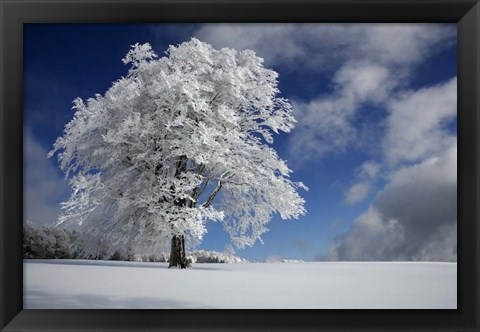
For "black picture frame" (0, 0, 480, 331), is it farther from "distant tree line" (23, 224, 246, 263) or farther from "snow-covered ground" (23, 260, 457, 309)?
"distant tree line" (23, 224, 246, 263)

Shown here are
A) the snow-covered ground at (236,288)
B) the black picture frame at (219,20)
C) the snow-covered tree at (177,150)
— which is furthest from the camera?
the snow-covered tree at (177,150)

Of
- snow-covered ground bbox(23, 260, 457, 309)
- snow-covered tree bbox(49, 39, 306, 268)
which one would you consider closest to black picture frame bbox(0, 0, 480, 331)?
snow-covered ground bbox(23, 260, 457, 309)

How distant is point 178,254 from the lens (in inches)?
348

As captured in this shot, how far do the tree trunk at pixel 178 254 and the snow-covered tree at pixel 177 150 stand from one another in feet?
0.06

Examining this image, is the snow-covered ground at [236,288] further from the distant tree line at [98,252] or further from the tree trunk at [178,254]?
the distant tree line at [98,252]

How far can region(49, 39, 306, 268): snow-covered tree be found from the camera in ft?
27.1

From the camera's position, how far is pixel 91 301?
5242 millimetres

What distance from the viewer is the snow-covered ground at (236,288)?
5.22 m

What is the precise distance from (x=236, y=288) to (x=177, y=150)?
3.03 metres

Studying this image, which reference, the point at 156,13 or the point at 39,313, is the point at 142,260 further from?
the point at 156,13

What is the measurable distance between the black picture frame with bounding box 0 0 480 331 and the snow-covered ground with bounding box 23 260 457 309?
0.32 metres

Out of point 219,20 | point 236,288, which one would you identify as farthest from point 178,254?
point 219,20

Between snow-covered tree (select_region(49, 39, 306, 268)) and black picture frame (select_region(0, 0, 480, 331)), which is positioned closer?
black picture frame (select_region(0, 0, 480, 331))

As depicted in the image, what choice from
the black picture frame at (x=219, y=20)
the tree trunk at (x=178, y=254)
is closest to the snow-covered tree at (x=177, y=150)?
the tree trunk at (x=178, y=254)
